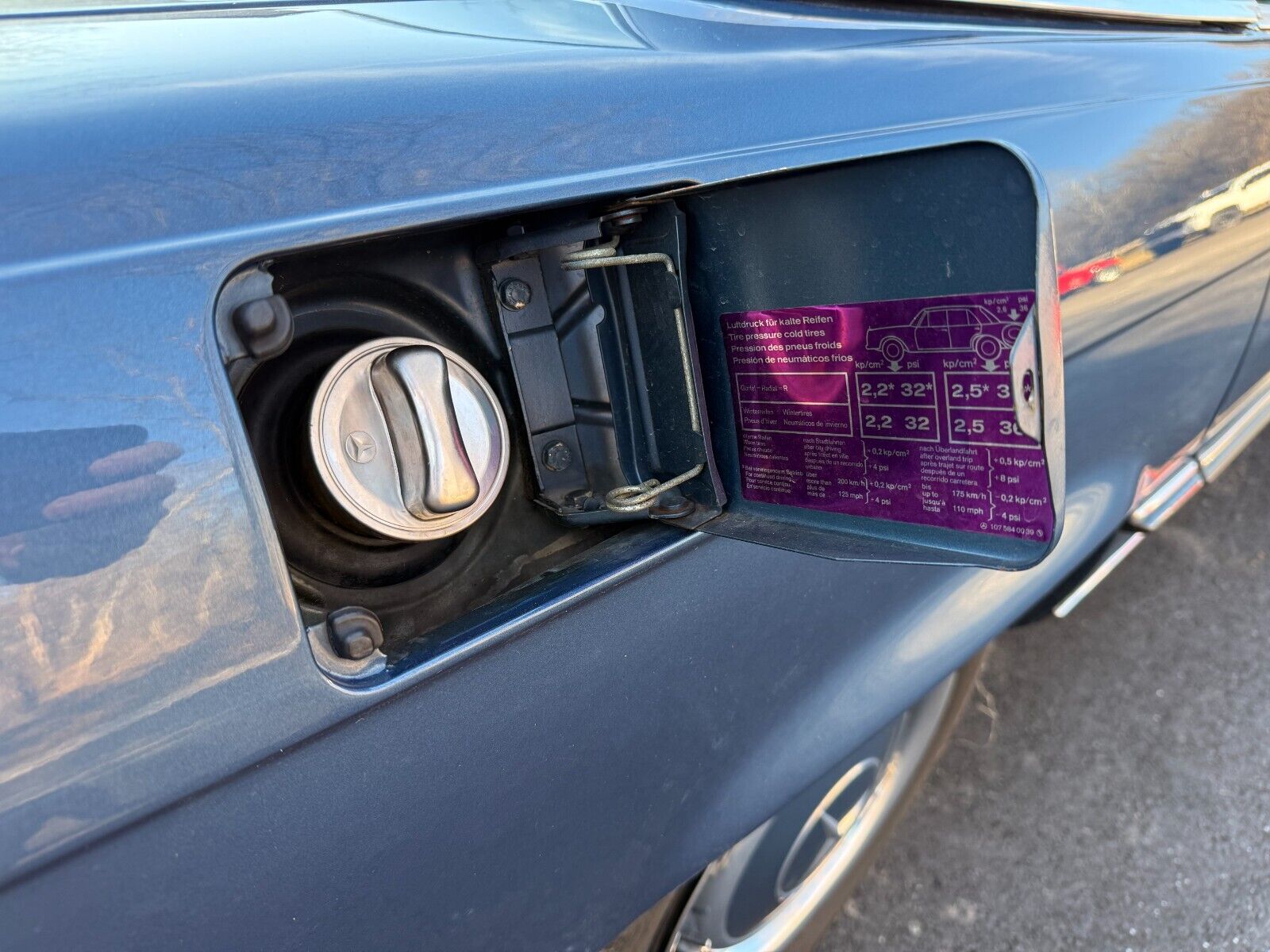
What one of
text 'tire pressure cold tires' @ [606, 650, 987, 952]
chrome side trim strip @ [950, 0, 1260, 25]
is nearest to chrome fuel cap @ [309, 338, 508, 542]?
text 'tire pressure cold tires' @ [606, 650, 987, 952]

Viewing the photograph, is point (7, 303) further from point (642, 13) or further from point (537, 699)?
point (642, 13)

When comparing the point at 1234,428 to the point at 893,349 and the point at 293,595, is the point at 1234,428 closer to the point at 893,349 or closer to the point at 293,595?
the point at 893,349

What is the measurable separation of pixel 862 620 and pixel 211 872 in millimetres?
891

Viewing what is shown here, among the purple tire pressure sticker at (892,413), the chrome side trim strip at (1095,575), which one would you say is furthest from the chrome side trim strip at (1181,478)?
the purple tire pressure sticker at (892,413)

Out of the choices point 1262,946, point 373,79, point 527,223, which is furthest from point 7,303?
point 1262,946

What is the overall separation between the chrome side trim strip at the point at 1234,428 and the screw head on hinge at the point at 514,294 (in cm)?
175

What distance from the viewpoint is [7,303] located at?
65cm

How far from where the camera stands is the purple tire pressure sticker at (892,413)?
815mm

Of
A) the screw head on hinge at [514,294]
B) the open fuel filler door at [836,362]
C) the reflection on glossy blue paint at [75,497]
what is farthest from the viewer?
the screw head on hinge at [514,294]

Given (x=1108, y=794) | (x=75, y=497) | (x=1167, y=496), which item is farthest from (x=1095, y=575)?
(x=75, y=497)

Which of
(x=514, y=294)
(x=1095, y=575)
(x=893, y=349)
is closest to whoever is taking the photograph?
(x=893, y=349)

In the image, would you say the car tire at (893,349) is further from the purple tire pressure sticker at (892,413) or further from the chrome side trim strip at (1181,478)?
the chrome side trim strip at (1181,478)

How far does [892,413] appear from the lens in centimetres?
90

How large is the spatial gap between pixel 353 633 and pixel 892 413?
510 millimetres
